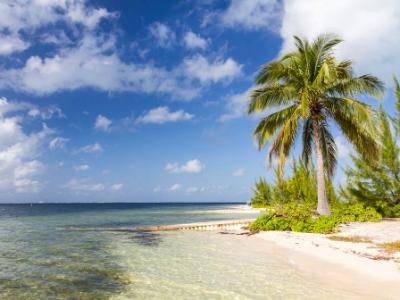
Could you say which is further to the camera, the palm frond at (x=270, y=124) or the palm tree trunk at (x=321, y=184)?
the palm frond at (x=270, y=124)

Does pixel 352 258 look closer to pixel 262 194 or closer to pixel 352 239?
pixel 352 239

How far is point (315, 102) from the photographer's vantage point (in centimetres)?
2019

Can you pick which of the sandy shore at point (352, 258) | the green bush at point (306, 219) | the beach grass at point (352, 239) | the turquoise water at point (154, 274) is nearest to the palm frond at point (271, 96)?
the green bush at point (306, 219)

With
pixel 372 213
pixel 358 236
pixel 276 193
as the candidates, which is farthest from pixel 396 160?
pixel 276 193

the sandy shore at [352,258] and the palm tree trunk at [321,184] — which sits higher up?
the palm tree trunk at [321,184]

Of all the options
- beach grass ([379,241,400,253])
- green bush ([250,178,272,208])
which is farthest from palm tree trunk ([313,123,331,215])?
green bush ([250,178,272,208])

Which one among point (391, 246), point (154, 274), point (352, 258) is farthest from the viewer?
point (391, 246)

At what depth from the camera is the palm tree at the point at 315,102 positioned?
19.5m

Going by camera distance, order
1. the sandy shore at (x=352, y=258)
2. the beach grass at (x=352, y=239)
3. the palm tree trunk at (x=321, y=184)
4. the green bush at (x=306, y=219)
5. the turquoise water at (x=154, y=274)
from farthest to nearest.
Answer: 1. the palm tree trunk at (x=321, y=184)
2. the green bush at (x=306, y=219)
3. the beach grass at (x=352, y=239)
4. the sandy shore at (x=352, y=258)
5. the turquoise water at (x=154, y=274)

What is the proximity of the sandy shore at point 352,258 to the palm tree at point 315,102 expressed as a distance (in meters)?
4.52

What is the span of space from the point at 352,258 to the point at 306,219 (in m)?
8.05

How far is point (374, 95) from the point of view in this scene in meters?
19.6

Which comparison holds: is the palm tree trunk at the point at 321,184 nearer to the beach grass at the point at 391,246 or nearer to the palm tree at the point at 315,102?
the palm tree at the point at 315,102

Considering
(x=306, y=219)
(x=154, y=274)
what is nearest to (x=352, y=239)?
(x=306, y=219)
